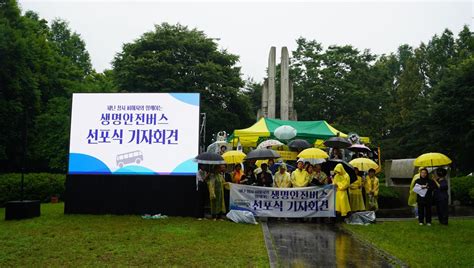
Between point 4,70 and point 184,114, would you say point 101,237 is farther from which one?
point 4,70

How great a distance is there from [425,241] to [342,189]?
317 centimetres

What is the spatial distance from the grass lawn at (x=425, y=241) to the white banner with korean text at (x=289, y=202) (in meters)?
1.10

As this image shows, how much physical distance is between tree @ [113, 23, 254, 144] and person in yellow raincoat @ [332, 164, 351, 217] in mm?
20247

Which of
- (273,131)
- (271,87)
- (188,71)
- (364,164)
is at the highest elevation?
(188,71)

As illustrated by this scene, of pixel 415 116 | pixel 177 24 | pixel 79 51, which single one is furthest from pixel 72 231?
pixel 79 51

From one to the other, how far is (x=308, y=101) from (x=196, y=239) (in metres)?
32.5

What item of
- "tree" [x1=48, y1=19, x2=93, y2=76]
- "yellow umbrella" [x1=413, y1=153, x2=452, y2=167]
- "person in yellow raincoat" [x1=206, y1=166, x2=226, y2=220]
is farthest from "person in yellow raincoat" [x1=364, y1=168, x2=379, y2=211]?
"tree" [x1=48, y1=19, x2=93, y2=76]

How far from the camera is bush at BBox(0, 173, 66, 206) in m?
16.5

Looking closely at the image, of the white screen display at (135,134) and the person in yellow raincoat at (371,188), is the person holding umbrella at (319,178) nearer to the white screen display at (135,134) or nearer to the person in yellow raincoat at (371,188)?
the person in yellow raincoat at (371,188)

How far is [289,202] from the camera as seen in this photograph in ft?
41.7

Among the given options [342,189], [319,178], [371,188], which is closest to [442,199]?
[371,188]

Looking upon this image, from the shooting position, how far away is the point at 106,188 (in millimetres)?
13352

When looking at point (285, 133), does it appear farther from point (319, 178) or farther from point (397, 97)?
point (397, 97)

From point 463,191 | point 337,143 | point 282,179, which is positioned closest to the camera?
point 282,179
